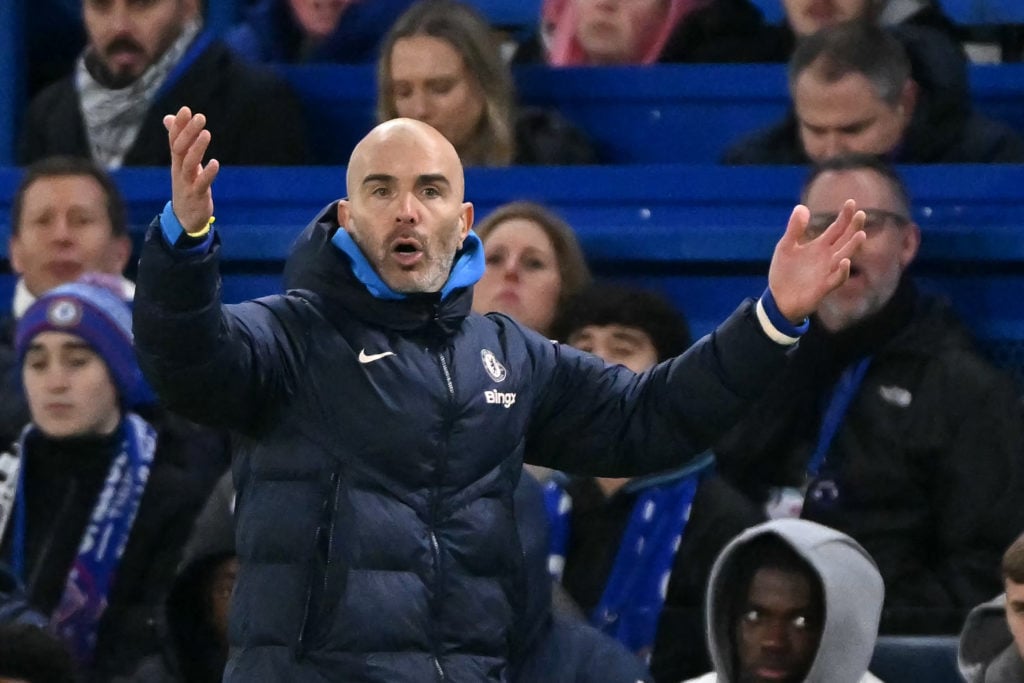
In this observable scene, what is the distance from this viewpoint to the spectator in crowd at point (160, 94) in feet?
20.0

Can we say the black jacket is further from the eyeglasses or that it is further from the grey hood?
the grey hood

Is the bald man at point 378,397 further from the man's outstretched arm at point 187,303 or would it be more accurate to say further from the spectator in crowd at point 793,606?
the spectator in crowd at point 793,606

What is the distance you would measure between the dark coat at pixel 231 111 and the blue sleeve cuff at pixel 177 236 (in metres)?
2.97

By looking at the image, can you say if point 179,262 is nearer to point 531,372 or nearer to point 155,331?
point 155,331

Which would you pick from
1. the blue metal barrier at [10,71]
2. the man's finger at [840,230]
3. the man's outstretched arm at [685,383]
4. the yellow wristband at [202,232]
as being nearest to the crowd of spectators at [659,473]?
the man's outstretched arm at [685,383]

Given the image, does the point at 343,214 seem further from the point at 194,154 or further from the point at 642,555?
the point at 642,555

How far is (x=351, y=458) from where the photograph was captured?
3.24 m

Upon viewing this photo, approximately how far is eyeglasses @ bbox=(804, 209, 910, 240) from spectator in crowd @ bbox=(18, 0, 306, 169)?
5.63 feet

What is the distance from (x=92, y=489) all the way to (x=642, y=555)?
123cm

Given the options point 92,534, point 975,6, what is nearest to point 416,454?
point 92,534

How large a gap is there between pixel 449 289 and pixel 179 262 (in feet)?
1.40

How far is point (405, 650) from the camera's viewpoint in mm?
3215

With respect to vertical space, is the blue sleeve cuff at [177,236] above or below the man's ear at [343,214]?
below

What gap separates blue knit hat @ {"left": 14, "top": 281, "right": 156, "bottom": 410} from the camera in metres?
5.05
